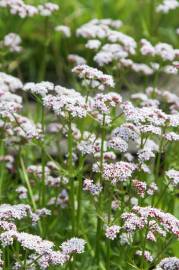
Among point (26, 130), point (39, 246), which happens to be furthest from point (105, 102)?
point (39, 246)

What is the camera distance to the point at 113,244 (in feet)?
19.3

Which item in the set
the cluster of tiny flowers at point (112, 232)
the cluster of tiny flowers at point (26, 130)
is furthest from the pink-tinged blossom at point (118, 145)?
the cluster of tiny flowers at point (26, 130)

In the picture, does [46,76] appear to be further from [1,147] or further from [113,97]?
[113,97]

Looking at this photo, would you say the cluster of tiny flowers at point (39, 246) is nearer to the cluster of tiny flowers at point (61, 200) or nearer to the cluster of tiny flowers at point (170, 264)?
the cluster of tiny flowers at point (170, 264)

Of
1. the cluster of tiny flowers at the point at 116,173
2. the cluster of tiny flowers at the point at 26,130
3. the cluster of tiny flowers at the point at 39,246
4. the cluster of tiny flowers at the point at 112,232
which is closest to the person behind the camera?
the cluster of tiny flowers at the point at 39,246

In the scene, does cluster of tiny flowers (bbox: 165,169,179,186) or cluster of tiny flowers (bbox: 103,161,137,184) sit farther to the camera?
cluster of tiny flowers (bbox: 165,169,179,186)

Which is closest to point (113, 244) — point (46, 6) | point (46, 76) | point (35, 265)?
point (35, 265)

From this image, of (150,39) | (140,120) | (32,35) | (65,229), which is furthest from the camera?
(32,35)

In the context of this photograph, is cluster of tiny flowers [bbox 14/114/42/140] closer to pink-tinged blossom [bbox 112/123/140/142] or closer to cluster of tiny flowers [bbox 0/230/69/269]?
pink-tinged blossom [bbox 112/123/140/142]

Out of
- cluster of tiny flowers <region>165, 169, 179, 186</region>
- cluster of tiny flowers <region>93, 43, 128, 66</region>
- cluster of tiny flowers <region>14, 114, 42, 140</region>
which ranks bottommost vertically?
cluster of tiny flowers <region>165, 169, 179, 186</region>

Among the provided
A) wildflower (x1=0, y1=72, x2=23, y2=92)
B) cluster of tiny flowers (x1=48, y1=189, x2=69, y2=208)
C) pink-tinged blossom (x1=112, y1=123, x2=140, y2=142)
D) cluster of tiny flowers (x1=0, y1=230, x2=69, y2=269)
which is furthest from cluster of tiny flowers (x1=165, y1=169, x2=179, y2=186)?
wildflower (x1=0, y1=72, x2=23, y2=92)

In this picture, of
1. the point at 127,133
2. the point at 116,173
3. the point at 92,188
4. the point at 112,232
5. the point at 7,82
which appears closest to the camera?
the point at 112,232

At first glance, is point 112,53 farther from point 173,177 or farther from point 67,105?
point 173,177

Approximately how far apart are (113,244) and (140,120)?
64.6 inches
